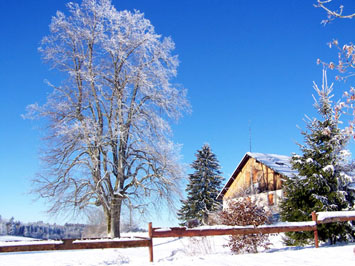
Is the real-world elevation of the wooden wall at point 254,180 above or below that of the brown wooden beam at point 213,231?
above

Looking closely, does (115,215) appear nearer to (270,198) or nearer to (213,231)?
(213,231)

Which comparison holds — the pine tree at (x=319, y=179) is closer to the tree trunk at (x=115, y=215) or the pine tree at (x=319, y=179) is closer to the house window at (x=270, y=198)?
the tree trunk at (x=115, y=215)

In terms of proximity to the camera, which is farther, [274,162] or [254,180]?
[254,180]

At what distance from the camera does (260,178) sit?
28.8 m

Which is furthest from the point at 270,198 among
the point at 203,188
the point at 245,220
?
the point at 245,220

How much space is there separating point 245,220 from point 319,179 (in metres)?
3.90

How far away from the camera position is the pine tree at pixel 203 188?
34406 millimetres

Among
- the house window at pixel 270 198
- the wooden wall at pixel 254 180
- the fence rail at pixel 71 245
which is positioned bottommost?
the fence rail at pixel 71 245

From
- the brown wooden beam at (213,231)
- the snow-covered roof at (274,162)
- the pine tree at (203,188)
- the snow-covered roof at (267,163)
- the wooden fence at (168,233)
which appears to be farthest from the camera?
the pine tree at (203,188)

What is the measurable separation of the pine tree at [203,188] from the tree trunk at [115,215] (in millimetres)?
16855

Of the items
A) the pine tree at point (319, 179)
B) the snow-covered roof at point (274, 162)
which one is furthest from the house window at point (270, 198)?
the pine tree at point (319, 179)

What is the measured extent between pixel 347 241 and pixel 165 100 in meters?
10.6

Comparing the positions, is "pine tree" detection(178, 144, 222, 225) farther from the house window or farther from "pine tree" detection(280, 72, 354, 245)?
"pine tree" detection(280, 72, 354, 245)

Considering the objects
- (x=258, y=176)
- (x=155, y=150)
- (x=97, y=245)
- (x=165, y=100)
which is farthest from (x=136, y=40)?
(x=258, y=176)
